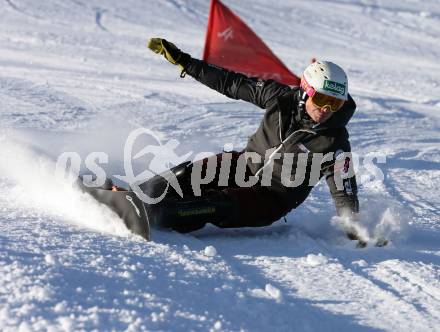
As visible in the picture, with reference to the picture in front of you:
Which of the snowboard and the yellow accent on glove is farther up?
the yellow accent on glove

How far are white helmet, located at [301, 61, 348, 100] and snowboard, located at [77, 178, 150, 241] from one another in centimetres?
132

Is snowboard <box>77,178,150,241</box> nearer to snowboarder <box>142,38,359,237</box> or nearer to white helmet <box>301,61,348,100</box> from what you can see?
snowboarder <box>142,38,359,237</box>

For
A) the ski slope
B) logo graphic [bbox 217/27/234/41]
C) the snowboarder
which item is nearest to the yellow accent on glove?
the snowboarder

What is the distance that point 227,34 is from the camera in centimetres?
827

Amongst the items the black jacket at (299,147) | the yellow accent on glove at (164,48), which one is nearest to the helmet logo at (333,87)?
the black jacket at (299,147)

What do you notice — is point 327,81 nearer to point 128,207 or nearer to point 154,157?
point 128,207

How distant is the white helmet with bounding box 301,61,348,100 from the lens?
13.4ft

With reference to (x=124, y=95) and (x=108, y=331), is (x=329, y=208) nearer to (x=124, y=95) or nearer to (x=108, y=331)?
(x=108, y=331)

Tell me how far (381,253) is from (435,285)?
0.50m

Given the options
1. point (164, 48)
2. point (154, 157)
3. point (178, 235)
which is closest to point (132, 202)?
point (178, 235)

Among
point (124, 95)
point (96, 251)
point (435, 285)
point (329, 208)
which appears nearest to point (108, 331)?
point (96, 251)

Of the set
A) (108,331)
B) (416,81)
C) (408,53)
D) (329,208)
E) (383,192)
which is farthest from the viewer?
(408,53)

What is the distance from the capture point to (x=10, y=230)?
346 centimetres

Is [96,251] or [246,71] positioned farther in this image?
[246,71]
